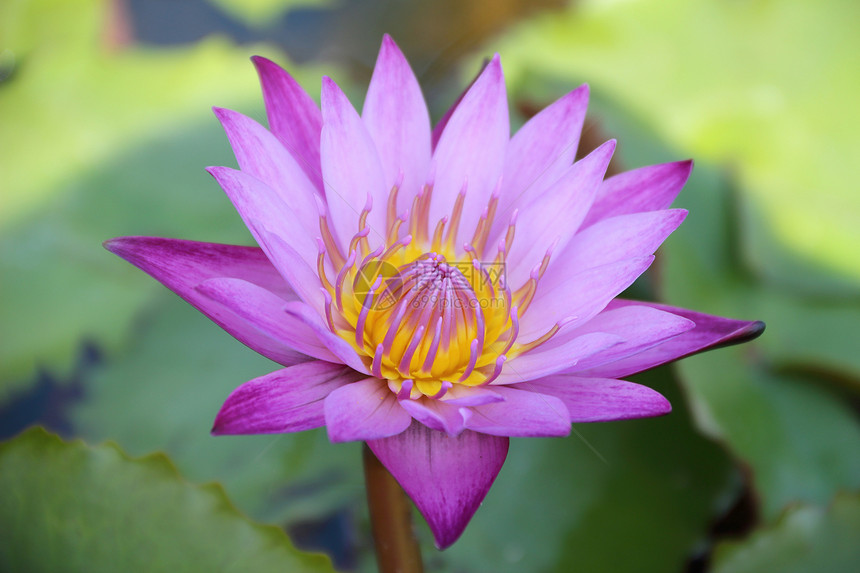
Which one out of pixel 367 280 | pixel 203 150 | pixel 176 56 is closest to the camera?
pixel 367 280

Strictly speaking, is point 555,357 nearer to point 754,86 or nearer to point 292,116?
point 292,116

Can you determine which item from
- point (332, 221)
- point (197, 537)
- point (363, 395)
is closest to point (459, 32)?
point (332, 221)

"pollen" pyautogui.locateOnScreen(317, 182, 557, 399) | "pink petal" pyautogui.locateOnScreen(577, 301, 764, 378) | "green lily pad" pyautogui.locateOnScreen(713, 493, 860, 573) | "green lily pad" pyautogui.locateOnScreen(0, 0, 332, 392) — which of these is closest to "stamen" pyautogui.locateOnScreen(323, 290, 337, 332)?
"pollen" pyautogui.locateOnScreen(317, 182, 557, 399)

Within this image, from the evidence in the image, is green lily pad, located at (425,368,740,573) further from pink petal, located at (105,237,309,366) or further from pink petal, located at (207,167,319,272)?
pink petal, located at (207,167,319,272)

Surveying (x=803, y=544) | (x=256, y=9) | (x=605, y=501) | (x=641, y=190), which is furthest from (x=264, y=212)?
(x=256, y=9)

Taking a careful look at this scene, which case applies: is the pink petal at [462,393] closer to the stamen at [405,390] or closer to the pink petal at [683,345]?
the stamen at [405,390]

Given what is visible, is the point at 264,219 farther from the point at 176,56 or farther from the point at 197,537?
the point at 176,56

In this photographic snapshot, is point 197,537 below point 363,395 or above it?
below

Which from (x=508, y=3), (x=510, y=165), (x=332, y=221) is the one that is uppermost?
(x=508, y=3)
